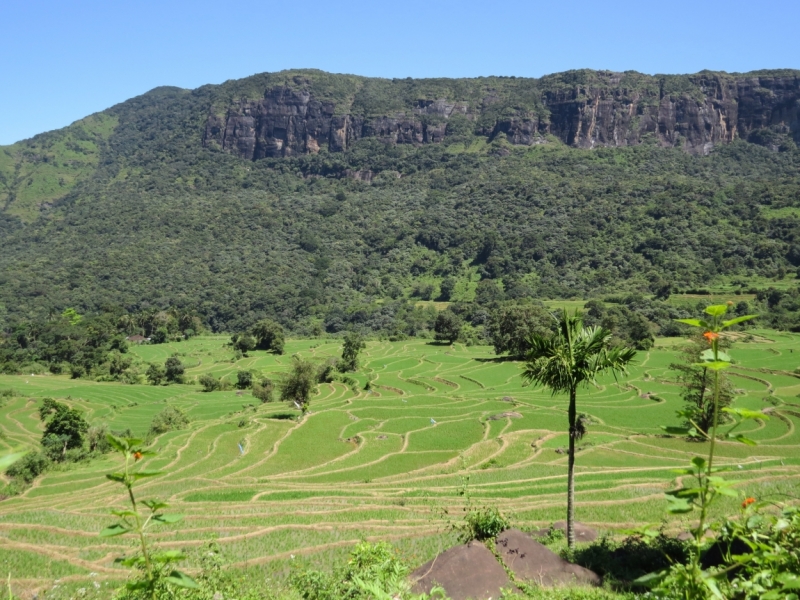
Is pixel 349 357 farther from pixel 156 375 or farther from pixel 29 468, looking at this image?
pixel 29 468

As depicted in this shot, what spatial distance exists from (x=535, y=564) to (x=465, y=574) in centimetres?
200

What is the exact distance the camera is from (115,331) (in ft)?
337

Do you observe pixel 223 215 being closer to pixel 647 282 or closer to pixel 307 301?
pixel 307 301

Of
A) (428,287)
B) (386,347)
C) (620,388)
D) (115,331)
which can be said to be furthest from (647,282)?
(115,331)

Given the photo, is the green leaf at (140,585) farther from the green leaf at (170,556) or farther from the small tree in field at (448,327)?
the small tree in field at (448,327)

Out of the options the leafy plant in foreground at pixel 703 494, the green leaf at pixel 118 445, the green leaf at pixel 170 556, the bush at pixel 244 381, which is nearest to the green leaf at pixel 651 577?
the leafy plant in foreground at pixel 703 494

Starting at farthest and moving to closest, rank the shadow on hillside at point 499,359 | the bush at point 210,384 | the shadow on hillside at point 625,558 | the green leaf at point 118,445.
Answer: the shadow on hillside at point 499,359 < the bush at point 210,384 < the shadow on hillside at point 625,558 < the green leaf at point 118,445

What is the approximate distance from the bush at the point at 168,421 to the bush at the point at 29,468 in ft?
28.1

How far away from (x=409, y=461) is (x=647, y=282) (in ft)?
296

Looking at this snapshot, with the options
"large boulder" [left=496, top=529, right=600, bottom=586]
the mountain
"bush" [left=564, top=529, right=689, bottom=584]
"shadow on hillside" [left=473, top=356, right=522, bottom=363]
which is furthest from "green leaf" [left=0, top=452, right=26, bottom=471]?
the mountain

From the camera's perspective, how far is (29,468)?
36.5 meters

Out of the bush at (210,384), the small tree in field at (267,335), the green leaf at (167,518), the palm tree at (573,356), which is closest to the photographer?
the green leaf at (167,518)

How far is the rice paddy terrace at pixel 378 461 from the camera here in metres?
18.0

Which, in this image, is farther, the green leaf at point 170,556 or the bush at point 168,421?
the bush at point 168,421
